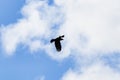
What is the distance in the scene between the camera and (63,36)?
141 meters

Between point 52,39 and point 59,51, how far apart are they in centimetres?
351

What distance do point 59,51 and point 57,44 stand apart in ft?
6.09

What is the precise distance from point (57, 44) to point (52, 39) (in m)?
1.79

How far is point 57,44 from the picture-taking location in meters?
143

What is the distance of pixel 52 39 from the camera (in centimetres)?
14288

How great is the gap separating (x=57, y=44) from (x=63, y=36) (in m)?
3.14

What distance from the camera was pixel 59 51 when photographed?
142750 mm

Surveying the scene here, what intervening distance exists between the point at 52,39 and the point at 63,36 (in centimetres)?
336
